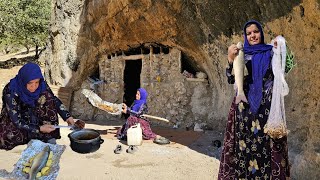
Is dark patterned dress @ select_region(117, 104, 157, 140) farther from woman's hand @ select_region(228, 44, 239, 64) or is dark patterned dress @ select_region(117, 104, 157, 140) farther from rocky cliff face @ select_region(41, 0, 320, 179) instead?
woman's hand @ select_region(228, 44, 239, 64)

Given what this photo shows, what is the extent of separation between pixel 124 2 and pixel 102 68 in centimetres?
269

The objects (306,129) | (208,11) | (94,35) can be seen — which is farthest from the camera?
(94,35)

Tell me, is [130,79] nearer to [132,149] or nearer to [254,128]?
[132,149]

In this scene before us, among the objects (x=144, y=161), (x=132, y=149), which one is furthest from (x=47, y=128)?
(x=132, y=149)

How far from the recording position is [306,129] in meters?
4.44

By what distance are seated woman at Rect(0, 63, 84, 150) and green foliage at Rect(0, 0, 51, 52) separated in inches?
675

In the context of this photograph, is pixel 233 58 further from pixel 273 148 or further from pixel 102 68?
pixel 102 68

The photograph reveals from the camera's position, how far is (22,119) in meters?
3.31

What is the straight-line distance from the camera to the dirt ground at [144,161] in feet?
15.1

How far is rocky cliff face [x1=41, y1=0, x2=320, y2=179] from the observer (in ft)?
14.2

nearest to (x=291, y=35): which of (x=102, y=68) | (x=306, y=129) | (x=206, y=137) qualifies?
(x=306, y=129)

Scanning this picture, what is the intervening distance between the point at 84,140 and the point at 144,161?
1222 millimetres

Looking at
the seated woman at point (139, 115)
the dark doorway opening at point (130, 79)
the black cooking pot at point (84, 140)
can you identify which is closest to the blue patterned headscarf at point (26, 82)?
the black cooking pot at point (84, 140)

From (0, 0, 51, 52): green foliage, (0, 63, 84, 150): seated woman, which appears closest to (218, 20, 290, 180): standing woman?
(0, 63, 84, 150): seated woman
